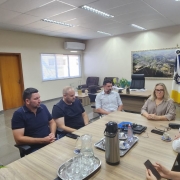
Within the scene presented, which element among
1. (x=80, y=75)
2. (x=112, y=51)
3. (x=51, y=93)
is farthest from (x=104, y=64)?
(x=51, y=93)

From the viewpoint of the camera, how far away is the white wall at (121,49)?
5914 mm

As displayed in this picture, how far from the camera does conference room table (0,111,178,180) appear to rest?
1.08 m

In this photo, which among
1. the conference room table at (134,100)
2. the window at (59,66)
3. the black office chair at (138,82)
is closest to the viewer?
the conference room table at (134,100)

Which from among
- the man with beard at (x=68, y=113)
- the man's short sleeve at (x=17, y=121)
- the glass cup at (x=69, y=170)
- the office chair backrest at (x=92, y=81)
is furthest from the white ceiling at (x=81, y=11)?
the office chair backrest at (x=92, y=81)

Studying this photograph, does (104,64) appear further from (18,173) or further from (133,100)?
(18,173)

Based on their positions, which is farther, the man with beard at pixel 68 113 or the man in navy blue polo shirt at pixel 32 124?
the man with beard at pixel 68 113

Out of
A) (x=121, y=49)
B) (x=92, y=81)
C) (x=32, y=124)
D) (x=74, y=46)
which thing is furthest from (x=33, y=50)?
(x=32, y=124)

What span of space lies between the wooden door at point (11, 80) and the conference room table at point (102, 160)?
16.0ft

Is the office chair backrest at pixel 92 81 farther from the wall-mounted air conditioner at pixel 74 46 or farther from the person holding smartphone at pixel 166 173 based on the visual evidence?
the person holding smartphone at pixel 166 173

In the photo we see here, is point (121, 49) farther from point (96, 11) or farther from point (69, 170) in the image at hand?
point (69, 170)

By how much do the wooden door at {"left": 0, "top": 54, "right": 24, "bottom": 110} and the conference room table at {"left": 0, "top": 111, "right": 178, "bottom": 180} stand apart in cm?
487

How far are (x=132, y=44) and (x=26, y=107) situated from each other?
5.86 metres

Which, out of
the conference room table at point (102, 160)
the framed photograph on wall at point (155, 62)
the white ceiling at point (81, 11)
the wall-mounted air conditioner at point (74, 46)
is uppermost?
the white ceiling at point (81, 11)

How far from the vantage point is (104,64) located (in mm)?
7711
